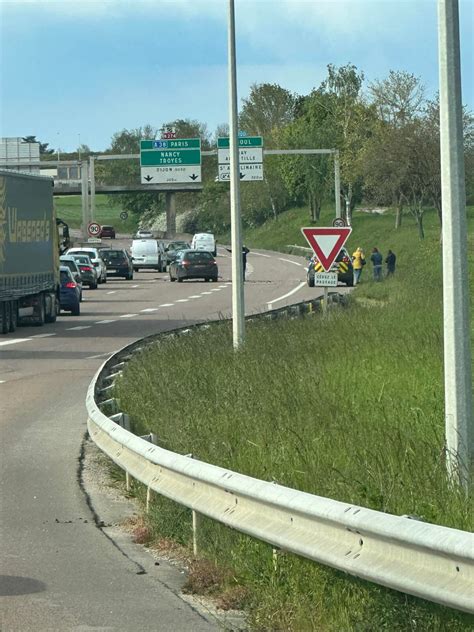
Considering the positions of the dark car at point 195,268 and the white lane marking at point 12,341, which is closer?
the white lane marking at point 12,341

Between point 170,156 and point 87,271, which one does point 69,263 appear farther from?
point 170,156

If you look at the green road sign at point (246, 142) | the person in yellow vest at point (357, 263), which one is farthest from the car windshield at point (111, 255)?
the person in yellow vest at point (357, 263)

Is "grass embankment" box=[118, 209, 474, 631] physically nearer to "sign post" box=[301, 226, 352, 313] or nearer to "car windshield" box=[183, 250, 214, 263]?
"sign post" box=[301, 226, 352, 313]

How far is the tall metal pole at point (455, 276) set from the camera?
9.13 meters

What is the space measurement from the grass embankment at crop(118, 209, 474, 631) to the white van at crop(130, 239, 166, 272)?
5854cm

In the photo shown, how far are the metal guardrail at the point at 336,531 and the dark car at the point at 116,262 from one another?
65451mm

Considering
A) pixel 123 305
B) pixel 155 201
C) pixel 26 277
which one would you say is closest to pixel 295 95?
pixel 155 201

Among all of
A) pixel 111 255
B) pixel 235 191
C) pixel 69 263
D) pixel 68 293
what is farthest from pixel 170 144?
pixel 235 191

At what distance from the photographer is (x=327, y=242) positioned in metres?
27.1

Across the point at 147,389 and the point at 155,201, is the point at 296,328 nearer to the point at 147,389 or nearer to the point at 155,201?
the point at 147,389

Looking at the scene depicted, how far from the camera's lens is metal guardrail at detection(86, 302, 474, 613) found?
548 centimetres

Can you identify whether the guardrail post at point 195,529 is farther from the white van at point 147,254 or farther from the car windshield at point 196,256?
the white van at point 147,254

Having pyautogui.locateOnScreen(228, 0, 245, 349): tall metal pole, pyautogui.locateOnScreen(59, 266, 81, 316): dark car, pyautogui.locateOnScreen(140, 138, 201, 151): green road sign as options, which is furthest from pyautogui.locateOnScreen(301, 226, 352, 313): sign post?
pyautogui.locateOnScreen(140, 138, 201, 151): green road sign

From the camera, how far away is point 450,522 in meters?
7.21
